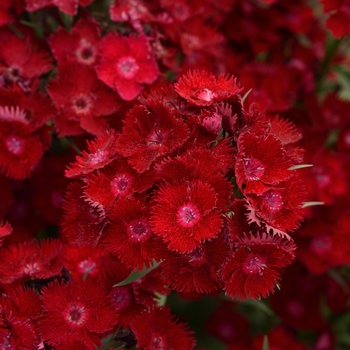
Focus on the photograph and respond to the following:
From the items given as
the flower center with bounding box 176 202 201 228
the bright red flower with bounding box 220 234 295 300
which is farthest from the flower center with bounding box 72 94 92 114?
the bright red flower with bounding box 220 234 295 300

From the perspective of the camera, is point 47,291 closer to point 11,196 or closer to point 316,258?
point 11,196

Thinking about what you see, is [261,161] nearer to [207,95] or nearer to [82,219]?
[207,95]

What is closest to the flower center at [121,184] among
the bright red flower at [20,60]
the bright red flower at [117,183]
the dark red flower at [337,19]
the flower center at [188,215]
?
the bright red flower at [117,183]

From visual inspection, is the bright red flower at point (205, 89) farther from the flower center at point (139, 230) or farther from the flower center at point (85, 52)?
the flower center at point (85, 52)

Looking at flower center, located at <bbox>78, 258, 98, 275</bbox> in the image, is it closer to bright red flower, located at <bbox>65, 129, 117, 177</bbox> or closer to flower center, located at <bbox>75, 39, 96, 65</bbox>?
bright red flower, located at <bbox>65, 129, 117, 177</bbox>

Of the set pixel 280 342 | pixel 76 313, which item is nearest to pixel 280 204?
pixel 76 313

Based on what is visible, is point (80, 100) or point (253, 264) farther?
point (80, 100)

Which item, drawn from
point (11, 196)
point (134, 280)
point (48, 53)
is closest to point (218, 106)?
point (134, 280)
